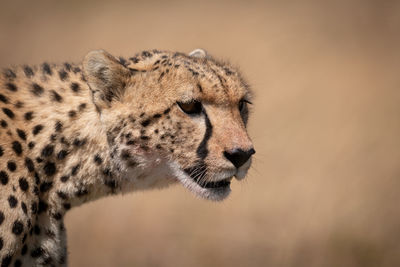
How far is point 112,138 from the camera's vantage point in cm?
272

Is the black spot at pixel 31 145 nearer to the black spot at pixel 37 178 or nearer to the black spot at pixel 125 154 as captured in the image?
the black spot at pixel 37 178

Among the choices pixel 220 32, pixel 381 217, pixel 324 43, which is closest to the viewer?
pixel 381 217

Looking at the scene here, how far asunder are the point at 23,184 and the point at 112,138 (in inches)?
16.2

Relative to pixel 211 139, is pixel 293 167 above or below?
below

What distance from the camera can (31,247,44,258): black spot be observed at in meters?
2.69

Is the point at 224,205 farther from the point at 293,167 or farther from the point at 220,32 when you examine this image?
the point at 220,32

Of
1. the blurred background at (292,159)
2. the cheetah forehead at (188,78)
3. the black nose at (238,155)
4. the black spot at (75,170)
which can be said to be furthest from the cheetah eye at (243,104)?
the blurred background at (292,159)

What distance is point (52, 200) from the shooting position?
8.95ft

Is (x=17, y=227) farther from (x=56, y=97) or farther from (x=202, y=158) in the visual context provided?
(x=202, y=158)

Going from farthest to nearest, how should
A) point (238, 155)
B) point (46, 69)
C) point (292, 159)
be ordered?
1. point (292, 159)
2. point (46, 69)
3. point (238, 155)

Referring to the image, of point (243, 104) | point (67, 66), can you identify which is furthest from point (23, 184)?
point (243, 104)

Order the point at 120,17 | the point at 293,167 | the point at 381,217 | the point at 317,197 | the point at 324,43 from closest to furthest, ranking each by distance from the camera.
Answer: the point at 381,217
the point at 317,197
the point at 293,167
the point at 324,43
the point at 120,17

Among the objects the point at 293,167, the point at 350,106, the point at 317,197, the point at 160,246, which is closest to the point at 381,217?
the point at 317,197

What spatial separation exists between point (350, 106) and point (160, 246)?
2.34 metres
